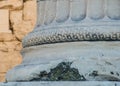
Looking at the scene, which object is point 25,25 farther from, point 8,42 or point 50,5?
point 50,5

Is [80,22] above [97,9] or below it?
below

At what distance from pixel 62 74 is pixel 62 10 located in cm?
60

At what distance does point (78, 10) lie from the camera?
4.02m

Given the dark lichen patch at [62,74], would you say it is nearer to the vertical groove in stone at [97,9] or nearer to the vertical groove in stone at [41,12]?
the vertical groove in stone at [97,9]

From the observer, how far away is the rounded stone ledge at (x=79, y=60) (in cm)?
371

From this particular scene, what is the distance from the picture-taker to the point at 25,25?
8531 mm

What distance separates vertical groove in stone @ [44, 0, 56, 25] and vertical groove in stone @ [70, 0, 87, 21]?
21 cm

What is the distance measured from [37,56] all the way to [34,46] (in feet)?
0.39

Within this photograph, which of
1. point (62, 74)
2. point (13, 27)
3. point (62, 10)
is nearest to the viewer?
point (62, 74)

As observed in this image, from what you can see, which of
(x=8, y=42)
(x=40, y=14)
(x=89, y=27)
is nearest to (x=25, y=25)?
(x=8, y=42)

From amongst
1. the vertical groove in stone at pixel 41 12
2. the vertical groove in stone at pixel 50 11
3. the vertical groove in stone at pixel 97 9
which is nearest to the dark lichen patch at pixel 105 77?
the vertical groove in stone at pixel 97 9

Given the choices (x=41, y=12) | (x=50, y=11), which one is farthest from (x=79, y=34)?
(x=41, y=12)

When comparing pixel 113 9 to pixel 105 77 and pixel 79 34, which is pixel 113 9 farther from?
pixel 105 77

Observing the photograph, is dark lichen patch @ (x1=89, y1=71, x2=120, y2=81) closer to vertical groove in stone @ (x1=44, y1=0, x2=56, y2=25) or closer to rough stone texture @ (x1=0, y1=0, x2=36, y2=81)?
vertical groove in stone @ (x1=44, y1=0, x2=56, y2=25)
